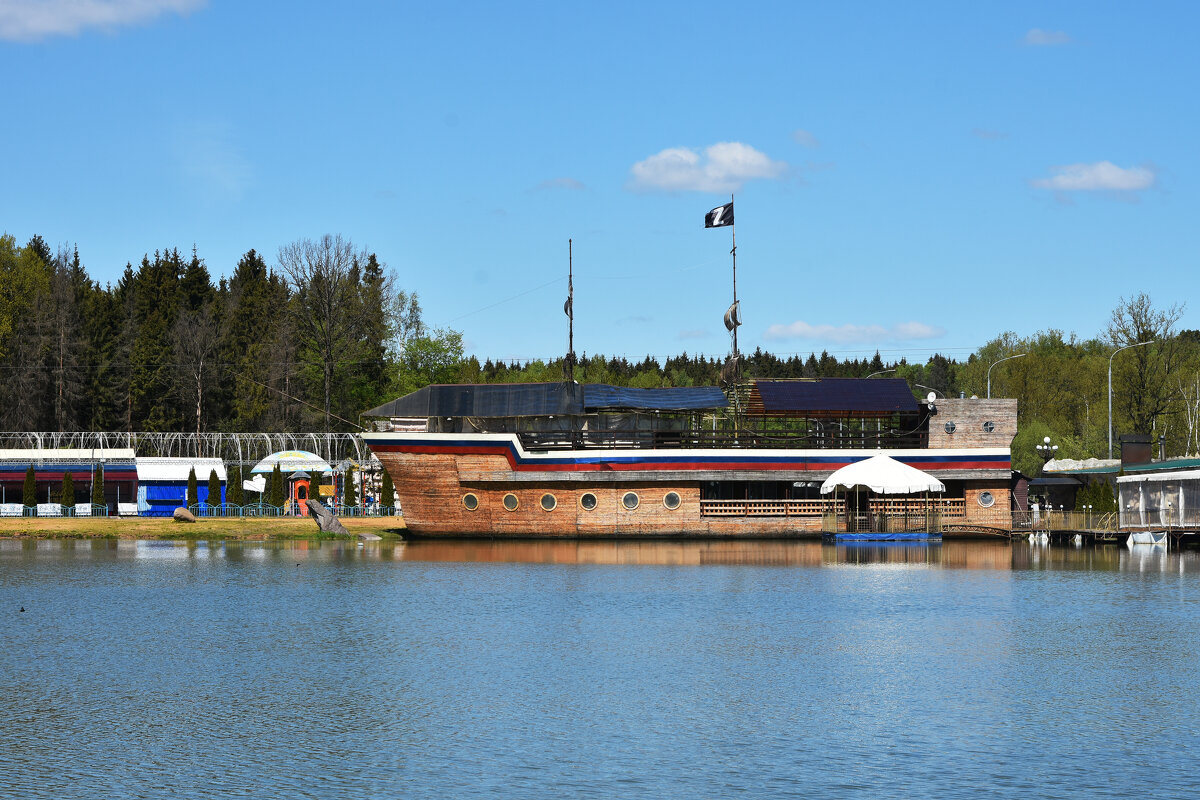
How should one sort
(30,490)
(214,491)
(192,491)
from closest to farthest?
1. (192,491)
2. (30,490)
3. (214,491)

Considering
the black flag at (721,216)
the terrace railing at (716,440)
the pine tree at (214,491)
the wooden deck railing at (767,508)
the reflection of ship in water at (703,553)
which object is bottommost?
the reflection of ship in water at (703,553)

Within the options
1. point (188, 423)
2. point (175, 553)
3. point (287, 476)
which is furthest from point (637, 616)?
point (188, 423)

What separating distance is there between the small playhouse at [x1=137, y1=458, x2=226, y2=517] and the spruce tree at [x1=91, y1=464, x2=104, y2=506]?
2271 mm

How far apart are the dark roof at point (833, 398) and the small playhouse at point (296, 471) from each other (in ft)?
91.8

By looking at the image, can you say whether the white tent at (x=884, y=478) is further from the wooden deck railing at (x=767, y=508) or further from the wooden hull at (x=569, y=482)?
the wooden deck railing at (x=767, y=508)

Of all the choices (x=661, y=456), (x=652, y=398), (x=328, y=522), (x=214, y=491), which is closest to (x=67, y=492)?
(x=214, y=491)

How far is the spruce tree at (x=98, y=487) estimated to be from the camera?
74.9 m

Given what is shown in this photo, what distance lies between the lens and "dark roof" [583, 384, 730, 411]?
203ft

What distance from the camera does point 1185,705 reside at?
23.3 metres

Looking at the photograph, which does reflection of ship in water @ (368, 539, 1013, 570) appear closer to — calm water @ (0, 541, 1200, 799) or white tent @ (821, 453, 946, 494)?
white tent @ (821, 453, 946, 494)

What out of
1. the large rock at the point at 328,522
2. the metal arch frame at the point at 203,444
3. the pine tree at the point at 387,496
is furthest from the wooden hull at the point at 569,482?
the metal arch frame at the point at 203,444

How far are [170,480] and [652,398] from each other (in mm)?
33237

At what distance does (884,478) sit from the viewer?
56062 mm

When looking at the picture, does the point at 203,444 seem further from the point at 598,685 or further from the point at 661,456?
the point at 598,685
